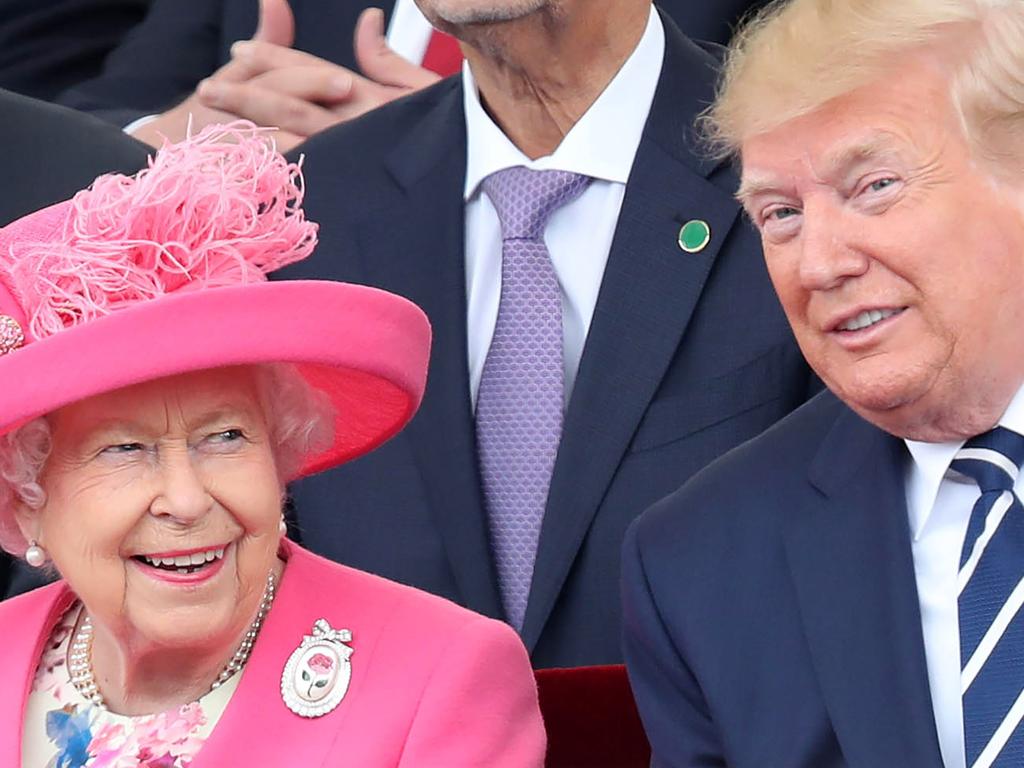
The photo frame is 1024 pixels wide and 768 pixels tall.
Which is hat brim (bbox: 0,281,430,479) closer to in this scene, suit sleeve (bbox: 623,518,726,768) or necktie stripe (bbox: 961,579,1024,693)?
suit sleeve (bbox: 623,518,726,768)

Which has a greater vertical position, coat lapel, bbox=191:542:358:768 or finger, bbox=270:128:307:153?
finger, bbox=270:128:307:153

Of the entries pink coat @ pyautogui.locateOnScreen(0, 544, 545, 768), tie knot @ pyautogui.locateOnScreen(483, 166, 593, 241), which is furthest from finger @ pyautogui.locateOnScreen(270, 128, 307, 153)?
pink coat @ pyautogui.locateOnScreen(0, 544, 545, 768)

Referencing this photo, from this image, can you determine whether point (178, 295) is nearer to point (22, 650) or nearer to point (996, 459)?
point (22, 650)

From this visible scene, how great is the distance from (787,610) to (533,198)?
763 mm

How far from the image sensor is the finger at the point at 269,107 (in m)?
3.28

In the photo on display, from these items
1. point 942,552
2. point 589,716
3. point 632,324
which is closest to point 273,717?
point 589,716

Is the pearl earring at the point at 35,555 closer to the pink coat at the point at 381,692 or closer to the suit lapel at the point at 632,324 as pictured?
the pink coat at the point at 381,692

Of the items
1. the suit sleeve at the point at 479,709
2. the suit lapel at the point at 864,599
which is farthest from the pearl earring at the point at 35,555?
the suit lapel at the point at 864,599

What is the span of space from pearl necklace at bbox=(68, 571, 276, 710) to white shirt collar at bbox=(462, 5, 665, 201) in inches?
33.6

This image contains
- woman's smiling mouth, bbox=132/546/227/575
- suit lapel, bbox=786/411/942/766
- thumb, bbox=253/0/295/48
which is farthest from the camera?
thumb, bbox=253/0/295/48

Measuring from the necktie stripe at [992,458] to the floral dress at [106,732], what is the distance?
78 centimetres

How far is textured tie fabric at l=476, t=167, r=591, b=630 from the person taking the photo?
9.05ft

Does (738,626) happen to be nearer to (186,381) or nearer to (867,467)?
(867,467)

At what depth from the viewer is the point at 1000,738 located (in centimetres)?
211
